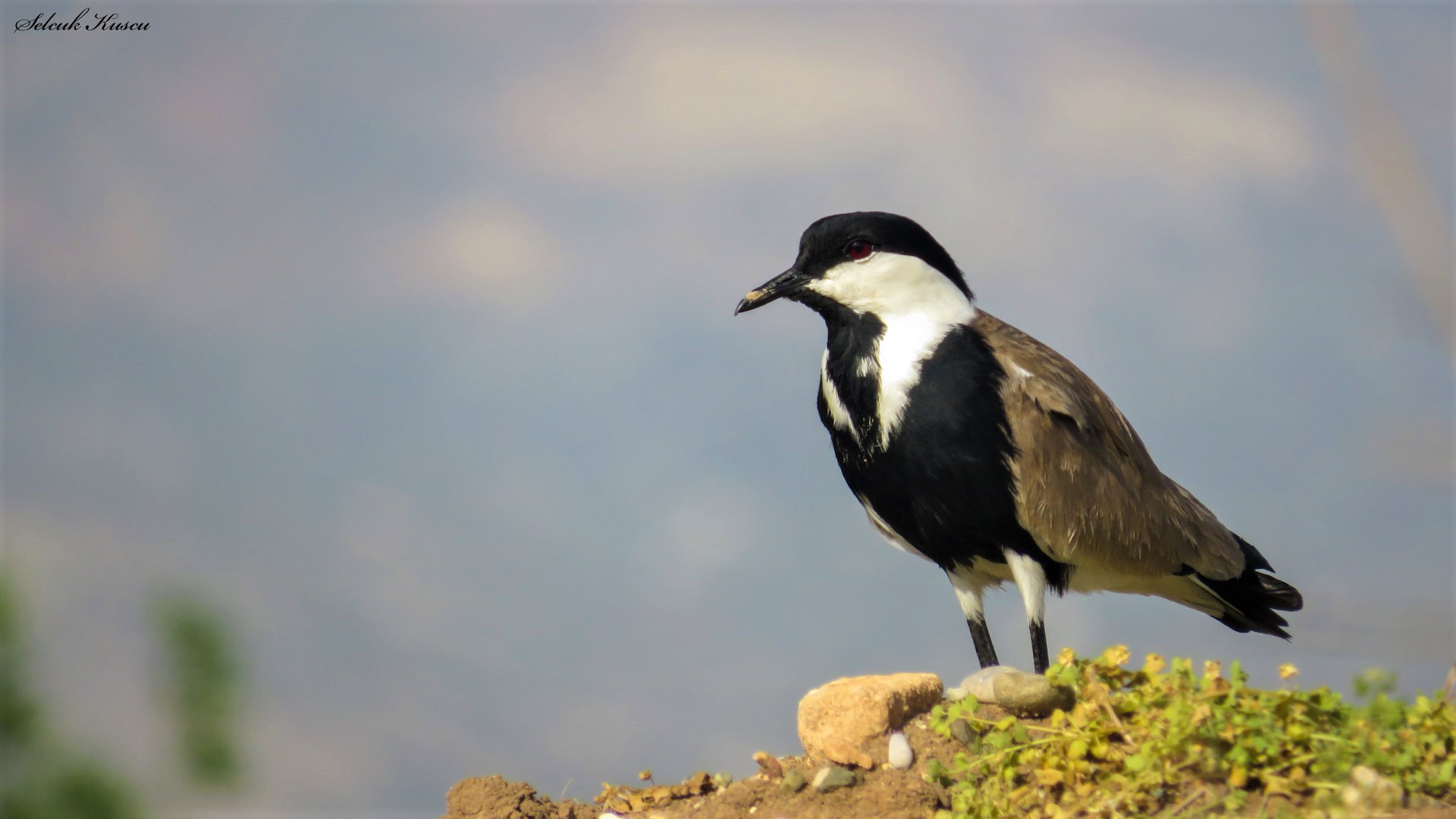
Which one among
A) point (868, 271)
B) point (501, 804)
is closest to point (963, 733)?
point (501, 804)

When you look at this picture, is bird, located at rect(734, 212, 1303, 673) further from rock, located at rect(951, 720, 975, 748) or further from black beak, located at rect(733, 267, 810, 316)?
rock, located at rect(951, 720, 975, 748)

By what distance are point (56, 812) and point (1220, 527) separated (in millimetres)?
7854

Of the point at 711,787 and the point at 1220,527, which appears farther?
the point at 1220,527

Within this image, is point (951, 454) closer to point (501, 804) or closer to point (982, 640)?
point (982, 640)

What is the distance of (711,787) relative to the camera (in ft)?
15.0

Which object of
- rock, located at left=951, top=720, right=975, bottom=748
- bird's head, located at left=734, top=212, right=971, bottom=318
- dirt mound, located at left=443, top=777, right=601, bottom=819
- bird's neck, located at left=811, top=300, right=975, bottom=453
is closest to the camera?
rock, located at left=951, top=720, right=975, bottom=748

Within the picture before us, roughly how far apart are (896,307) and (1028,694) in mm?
1732

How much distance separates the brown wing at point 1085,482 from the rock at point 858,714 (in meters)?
0.90

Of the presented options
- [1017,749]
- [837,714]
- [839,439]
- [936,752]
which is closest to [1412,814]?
[1017,749]

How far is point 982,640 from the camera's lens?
5.26 meters

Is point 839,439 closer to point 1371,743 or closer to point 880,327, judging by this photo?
point 880,327

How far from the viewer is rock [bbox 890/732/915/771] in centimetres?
417

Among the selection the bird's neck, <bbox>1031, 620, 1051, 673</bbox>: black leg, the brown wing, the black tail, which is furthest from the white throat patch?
the black tail

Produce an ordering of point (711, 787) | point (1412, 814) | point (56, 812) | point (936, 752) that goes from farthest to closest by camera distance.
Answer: point (56, 812) → point (711, 787) → point (936, 752) → point (1412, 814)
